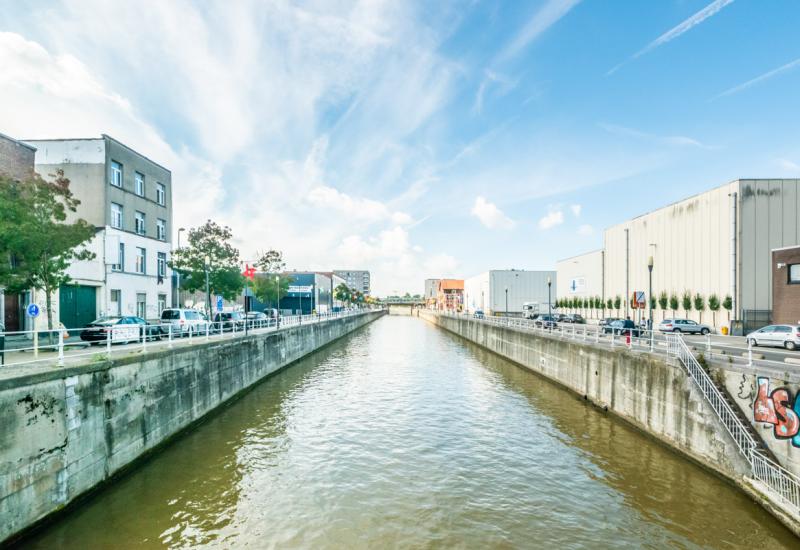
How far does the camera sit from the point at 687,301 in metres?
39.0

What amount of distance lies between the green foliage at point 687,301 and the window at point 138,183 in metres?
48.8

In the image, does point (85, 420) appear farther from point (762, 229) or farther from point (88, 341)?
point (762, 229)

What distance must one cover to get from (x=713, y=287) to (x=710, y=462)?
105 ft

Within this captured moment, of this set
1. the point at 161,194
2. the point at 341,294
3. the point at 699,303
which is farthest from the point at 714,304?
the point at 341,294

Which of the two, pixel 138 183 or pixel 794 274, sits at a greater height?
pixel 138 183

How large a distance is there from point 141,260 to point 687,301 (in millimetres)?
47960

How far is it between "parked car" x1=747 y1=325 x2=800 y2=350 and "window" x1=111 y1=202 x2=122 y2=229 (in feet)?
130

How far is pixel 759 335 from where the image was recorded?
23.1 m

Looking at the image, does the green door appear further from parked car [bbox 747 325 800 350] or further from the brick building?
the brick building

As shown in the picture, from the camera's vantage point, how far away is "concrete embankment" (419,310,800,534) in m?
10.7

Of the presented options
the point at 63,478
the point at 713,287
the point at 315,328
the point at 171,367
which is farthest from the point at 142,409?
the point at 713,287

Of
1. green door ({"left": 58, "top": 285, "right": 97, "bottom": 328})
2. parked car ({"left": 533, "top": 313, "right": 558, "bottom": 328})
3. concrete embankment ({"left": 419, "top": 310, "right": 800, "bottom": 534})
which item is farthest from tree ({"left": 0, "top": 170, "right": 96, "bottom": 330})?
parked car ({"left": 533, "top": 313, "right": 558, "bottom": 328})

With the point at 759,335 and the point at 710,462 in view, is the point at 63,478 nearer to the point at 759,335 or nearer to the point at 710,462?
the point at 710,462

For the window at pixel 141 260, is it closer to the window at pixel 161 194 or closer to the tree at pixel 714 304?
the window at pixel 161 194
